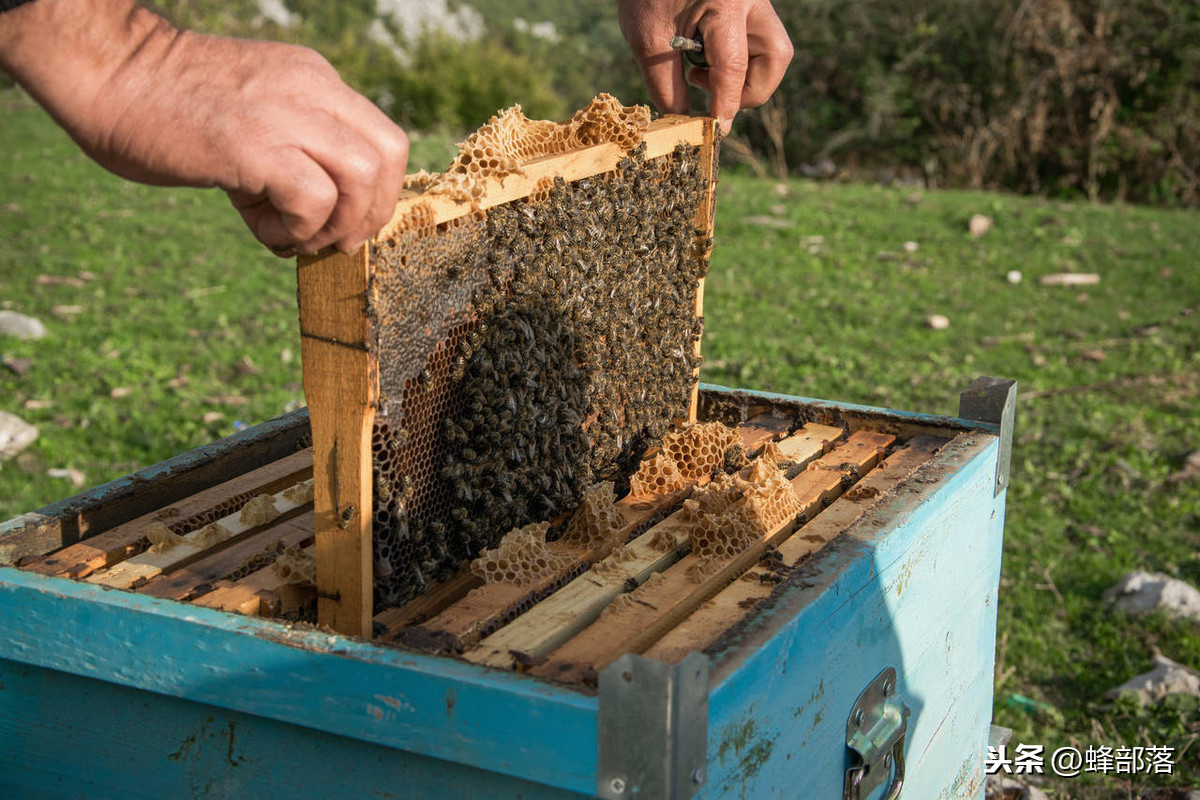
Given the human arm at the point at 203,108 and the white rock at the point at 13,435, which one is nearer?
the human arm at the point at 203,108

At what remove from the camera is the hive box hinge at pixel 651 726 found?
1358 millimetres

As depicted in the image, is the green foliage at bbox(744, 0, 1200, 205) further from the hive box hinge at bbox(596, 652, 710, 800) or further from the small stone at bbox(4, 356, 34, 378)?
the hive box hinge at bbox(596, 652, 710, 800)

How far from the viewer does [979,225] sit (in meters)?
8.08

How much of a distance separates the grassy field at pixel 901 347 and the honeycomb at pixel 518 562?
188 cm

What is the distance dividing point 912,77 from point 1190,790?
989 cm

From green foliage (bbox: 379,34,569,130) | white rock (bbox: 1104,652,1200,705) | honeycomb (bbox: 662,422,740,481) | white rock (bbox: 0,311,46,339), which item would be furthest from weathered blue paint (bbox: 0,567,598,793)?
green foliage (bbox: 379,34,569,130)

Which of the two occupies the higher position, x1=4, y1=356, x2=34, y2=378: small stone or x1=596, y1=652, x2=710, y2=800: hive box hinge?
x1=596, y1=652, x2=710, y2=800: hive box hinge

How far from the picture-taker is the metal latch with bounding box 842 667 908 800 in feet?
6.49

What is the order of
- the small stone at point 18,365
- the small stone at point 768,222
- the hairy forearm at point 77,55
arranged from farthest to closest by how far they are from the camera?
the small stone at point 768,222 → the small stone at point 18,365 → the hairy forearm at point 77,55

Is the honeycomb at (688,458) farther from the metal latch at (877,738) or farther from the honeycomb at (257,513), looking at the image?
the honeycomb at (257,513)

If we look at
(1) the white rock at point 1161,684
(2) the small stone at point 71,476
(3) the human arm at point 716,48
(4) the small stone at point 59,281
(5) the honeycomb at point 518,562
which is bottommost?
(1) the white rock at point 1161,684

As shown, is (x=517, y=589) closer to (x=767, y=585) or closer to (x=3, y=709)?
(x=767, y=585)

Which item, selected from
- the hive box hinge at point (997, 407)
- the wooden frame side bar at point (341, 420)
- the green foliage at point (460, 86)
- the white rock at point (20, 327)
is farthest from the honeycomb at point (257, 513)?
the green foliage at point (460, 86)

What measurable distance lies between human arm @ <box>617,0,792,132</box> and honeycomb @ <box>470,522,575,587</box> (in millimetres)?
1133
